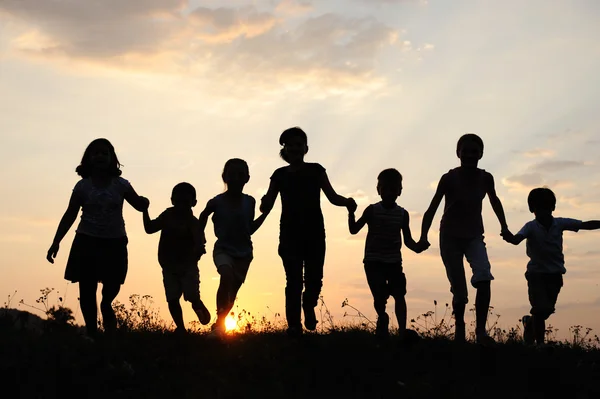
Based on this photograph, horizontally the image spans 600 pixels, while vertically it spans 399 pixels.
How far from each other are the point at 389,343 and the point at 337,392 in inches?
87.8

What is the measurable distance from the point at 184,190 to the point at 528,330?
19.2ft

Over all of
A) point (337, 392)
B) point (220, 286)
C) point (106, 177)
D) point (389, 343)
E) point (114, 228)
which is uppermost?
point (106, 177)

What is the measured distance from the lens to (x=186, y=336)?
9.09 metres

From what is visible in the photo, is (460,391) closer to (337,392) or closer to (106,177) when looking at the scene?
(337,392)

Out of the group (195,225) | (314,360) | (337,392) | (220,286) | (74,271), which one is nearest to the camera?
(337,392)

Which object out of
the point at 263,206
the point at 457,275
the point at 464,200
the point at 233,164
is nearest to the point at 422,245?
the point at 457,275

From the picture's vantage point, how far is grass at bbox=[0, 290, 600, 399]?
712 centimetres

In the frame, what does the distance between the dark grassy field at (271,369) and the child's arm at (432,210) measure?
1.53m

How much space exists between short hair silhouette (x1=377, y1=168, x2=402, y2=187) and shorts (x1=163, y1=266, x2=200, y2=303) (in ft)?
10.1

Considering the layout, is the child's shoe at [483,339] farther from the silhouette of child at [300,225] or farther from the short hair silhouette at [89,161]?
the short hair silhouette at [89,161]

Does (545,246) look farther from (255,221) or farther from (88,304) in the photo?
(88,304)

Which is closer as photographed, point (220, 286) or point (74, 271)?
point (74, 271)

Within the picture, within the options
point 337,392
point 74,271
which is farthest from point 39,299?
point 337,392

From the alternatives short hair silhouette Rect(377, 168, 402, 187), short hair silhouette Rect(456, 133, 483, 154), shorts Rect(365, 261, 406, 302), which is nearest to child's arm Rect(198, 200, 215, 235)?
shorts Rect(365, 261, 406, 302)
